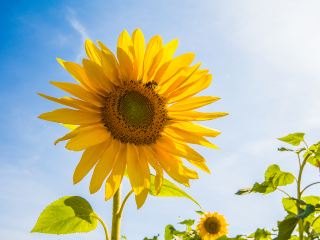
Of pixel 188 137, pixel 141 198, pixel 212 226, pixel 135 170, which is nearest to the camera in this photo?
pixel 141 198

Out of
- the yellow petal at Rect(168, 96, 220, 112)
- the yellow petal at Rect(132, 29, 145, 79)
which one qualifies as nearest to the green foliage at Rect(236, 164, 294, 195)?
the yellow petal at Rect(168, 96, 220, 112)

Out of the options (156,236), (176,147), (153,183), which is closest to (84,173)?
(153,183)

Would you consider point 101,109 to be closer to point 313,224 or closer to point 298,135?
point 298,135

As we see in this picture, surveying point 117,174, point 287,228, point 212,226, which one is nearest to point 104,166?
point 117,174

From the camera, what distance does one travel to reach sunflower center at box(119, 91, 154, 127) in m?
2.97

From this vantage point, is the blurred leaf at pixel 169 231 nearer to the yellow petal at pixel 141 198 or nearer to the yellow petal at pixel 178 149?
the yellow petal at pixel 178 149

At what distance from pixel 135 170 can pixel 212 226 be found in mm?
4528

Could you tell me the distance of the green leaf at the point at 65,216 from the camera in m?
2.36

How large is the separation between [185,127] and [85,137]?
756mm

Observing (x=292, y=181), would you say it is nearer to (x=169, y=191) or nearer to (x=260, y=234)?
(x=260, y=234)

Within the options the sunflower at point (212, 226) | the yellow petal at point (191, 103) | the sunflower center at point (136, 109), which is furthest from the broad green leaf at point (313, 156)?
the sunflower at point (212, 226)

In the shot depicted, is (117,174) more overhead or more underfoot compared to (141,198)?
more overhead

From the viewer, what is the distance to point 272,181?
321cm

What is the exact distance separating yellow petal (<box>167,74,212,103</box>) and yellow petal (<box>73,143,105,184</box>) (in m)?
0.64
